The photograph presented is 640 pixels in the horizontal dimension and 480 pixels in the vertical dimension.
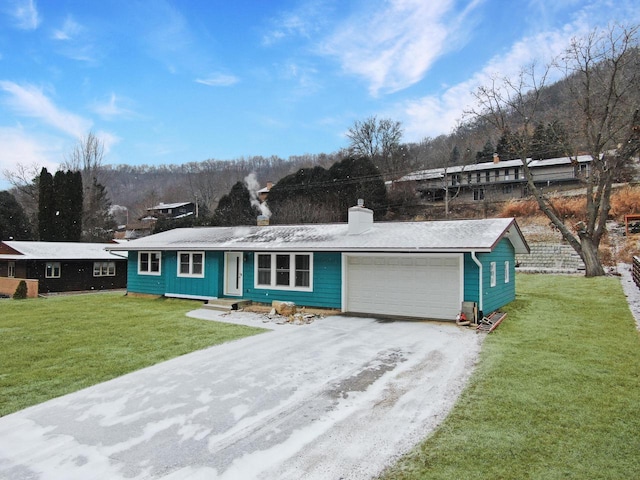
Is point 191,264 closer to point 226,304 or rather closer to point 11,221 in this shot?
point 226,304

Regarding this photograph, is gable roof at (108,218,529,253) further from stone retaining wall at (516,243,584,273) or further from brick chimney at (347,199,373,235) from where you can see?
stone retaining wall at (516,243,584,273)

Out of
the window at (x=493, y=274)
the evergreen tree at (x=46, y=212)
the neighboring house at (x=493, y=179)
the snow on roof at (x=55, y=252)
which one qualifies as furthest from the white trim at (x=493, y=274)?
the evergreen tree at (x=46, y=212)

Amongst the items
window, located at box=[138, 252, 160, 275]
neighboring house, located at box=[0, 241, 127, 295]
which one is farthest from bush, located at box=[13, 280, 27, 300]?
window, located at box=[138, 252, 160, 275]

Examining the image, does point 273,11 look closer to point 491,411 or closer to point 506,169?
point 491,411

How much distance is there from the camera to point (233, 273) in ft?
Result: 50.5

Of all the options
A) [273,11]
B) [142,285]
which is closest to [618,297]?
[273,11]

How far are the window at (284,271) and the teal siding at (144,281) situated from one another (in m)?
5.21

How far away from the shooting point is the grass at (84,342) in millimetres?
6523

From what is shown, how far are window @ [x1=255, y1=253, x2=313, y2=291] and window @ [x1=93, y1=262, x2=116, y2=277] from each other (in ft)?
51.0

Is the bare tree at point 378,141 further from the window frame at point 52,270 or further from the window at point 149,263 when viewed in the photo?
the window at point 149,263

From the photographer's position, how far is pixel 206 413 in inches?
210

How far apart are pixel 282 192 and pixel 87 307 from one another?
1071 inches

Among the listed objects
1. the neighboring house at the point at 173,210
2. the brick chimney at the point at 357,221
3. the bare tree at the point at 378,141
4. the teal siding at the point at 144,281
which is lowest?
the teal siding at the point at 144,281

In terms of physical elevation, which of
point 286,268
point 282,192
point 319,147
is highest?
point 319,147
